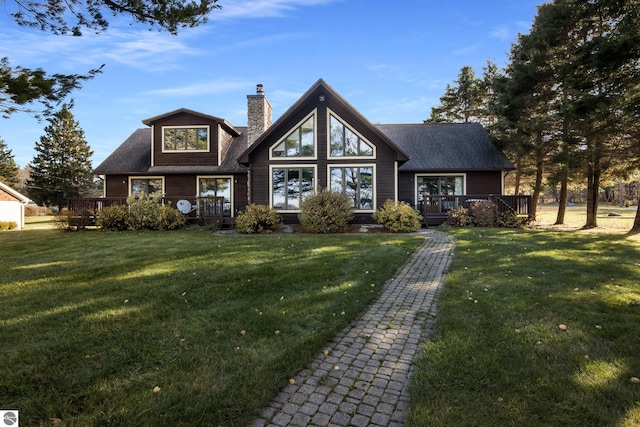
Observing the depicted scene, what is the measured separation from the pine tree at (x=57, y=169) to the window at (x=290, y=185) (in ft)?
107

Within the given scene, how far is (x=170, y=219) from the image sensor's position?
14.9 metres

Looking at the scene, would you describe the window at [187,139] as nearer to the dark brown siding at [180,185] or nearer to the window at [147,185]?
the dark brown siding at [180,185]

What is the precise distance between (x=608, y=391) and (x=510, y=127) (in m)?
18.3

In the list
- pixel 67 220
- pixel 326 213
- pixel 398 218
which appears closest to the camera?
pixel 326 213

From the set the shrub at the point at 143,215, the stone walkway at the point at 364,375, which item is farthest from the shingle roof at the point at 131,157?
the stone walkway at the point at 364,375

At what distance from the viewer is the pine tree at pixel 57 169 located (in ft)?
122

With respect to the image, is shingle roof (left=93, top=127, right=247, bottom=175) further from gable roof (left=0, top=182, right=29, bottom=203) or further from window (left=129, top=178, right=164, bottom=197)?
gable roof (left=0, top=182, right=29, bottom=203)

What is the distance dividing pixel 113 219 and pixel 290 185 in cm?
803

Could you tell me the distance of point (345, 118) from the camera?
16.0m

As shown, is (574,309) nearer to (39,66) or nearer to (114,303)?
(114,303)

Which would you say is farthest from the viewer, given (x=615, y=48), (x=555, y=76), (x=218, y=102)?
(x=218, y=102)

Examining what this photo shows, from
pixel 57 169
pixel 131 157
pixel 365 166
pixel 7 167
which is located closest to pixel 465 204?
pixel 365 166

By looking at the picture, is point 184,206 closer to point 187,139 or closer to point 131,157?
point 187,139

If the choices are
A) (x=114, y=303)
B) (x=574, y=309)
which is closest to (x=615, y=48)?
(x=574, y=309)
